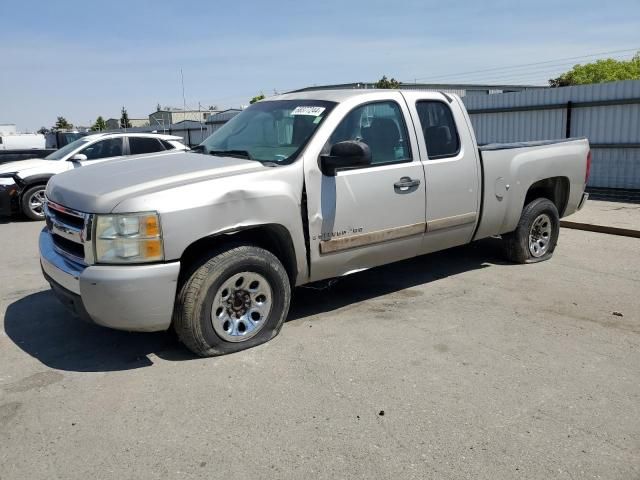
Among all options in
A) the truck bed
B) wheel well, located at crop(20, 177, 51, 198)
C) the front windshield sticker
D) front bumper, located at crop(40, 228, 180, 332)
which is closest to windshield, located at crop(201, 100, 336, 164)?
the front windshield sticker

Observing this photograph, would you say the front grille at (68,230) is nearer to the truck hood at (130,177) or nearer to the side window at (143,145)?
the truck hood at (130,177)

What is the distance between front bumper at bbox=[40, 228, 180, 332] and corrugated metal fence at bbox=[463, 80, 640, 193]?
29.5ft

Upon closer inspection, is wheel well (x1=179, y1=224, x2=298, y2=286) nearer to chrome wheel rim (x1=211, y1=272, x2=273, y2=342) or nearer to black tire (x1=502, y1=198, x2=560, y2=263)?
chrome wheel rim (x1=211, y1=272, x2=273, y2=342)

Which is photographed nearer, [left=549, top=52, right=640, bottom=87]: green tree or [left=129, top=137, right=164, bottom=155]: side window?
[left=129, top=137, right=164, bottom=155]: side window

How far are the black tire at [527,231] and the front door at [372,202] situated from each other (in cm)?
181

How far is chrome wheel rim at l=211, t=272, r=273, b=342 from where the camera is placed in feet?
13.3

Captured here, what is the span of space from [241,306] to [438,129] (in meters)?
2.53

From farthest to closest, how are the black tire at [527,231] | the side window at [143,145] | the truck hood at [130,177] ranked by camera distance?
1. the side window at [143,145]
2. the black tire at [527,231]
3. the truck hood at [130,177]

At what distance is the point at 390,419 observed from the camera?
3.28 m

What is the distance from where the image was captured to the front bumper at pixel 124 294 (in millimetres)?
3623

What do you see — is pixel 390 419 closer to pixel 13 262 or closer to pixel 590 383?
pixel 590 383

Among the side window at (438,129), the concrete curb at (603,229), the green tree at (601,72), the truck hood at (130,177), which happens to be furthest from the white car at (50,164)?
the green tree at (601,72)

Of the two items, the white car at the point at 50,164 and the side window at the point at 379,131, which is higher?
the side window at the point at 379,131

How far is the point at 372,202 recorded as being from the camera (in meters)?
4.70
